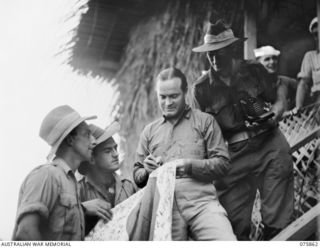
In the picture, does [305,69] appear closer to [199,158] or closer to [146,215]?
[199,158]

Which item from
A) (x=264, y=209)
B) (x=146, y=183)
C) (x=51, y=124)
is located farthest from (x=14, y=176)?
(x=264, y=209)

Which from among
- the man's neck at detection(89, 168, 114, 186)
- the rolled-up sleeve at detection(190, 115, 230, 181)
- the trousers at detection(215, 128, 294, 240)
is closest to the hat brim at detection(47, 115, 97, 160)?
the man's neck at detection(89, 168, 114, 186)

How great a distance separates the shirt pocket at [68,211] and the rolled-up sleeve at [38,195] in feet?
0.22

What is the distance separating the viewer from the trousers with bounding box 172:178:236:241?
16.1ft

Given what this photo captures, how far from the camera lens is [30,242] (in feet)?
15.4

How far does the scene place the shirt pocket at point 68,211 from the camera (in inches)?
186

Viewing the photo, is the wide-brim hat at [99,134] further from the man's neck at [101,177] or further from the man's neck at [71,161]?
the man's neck at [71,161]

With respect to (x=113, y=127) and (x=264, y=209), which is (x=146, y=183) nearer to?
(x=113, y=127)

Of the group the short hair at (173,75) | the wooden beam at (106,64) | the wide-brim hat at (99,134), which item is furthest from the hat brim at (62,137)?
the wooden beam at (106,64)

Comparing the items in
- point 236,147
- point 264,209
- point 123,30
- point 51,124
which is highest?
point 123,30

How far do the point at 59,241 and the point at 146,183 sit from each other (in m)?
0.80

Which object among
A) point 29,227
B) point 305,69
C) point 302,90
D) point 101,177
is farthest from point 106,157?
point 305,69

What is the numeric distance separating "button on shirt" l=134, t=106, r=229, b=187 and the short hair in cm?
18

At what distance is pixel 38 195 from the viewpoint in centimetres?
466
